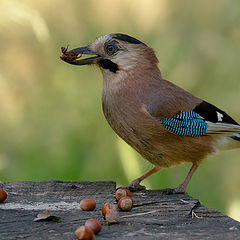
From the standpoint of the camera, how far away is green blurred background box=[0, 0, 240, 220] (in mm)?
5645

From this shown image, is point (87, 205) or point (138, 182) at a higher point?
point (138, 182)

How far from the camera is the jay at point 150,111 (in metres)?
4.71

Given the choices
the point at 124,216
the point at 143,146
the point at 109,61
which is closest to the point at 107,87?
the point at 109,61

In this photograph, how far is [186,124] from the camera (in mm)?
4824

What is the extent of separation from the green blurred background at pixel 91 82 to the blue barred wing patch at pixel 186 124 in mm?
747

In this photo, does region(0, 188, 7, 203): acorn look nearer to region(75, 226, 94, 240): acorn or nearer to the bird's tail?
region(75, 226, 94, 240): acorn

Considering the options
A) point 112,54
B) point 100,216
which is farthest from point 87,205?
point 112,54

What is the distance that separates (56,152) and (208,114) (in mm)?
Result: 1562

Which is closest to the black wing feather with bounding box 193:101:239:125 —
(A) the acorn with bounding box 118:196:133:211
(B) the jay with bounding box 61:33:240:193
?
(B) the jay with bounding box 61:33:240:193

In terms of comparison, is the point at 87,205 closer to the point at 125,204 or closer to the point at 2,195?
the point at 125,204

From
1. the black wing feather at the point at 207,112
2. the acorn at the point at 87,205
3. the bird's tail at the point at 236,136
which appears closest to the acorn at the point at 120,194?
the acorn at the point at 87,205

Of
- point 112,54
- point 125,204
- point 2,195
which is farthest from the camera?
point 112,54

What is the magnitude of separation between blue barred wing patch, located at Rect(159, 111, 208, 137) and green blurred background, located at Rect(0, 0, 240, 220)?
2.45 feet

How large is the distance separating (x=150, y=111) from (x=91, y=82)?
59.9 inches
